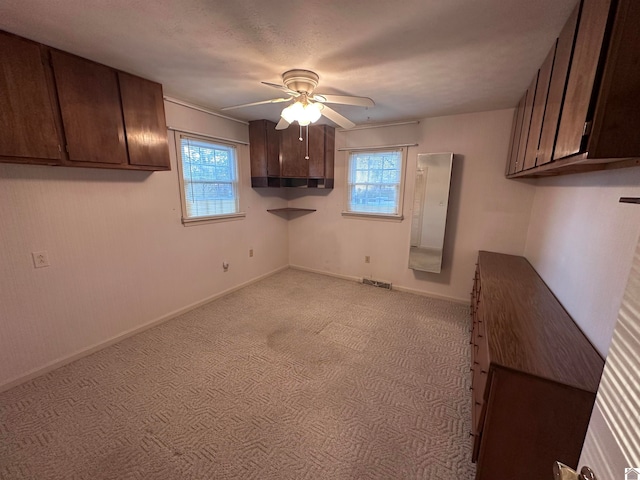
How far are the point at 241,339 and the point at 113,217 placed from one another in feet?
5.60

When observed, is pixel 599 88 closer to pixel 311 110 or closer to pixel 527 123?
pixel 527 123

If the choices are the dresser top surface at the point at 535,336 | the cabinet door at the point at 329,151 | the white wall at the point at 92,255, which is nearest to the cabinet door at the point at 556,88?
the dresser top surface at the point at 535,336

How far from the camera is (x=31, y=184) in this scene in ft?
6.43

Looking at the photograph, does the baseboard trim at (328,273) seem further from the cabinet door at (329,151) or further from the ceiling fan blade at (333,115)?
the ceiling fan blade at (333,115)

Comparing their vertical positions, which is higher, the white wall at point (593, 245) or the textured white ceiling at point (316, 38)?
the textured white ceiling at point (316, 38)

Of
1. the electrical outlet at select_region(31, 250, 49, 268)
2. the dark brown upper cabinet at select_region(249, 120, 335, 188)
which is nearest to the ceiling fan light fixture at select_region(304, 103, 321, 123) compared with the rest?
the dark brown upper cabinet at select_region(249, 120, 335, 188)

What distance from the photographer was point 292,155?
3.91m

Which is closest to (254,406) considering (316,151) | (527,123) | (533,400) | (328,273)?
(533,400)

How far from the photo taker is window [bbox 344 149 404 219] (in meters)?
3.66

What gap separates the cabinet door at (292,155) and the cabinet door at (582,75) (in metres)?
3.12

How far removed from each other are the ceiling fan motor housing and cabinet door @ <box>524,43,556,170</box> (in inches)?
60.9

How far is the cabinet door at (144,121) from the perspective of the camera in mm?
2219

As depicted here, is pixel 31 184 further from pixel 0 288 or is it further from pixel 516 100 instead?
pixel 516 100

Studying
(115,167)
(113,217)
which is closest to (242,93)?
(115,167)
